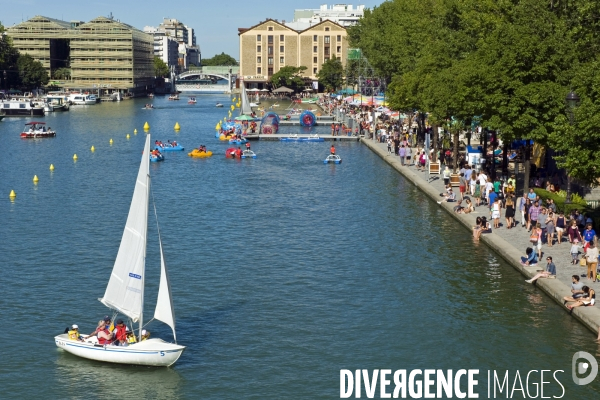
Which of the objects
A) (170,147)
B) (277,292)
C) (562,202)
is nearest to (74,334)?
(277,292)

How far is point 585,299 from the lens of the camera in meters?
31.0

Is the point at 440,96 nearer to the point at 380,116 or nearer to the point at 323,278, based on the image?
the point at 323,278

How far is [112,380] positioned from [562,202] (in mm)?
26896

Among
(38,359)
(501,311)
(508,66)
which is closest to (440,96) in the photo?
(508,66)

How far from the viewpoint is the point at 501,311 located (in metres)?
32.8

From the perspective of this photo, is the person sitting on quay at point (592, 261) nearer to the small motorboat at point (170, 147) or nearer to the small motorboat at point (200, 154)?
the small motorboat at point (200, 154)

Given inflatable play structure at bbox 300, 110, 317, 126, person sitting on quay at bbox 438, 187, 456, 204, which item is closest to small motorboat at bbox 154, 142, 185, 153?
inflatable play structure at bbox 300, 110, 317, 126

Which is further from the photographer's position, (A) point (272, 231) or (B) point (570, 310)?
(A) point (272, 231)

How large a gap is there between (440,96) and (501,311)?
34978mm

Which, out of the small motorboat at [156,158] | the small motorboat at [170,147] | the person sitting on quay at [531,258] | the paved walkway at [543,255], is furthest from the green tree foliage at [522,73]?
the small motorboat at [170,147]

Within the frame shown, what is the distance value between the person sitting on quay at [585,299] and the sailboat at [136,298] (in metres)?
13.5

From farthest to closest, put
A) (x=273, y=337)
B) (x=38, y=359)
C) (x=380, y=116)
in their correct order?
1. (x=380, y=116)
2. (x=273, y=337)
3. (x=38, y=359)

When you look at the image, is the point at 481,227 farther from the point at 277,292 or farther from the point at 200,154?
the point at 200,154

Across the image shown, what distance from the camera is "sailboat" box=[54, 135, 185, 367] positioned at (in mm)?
26969
